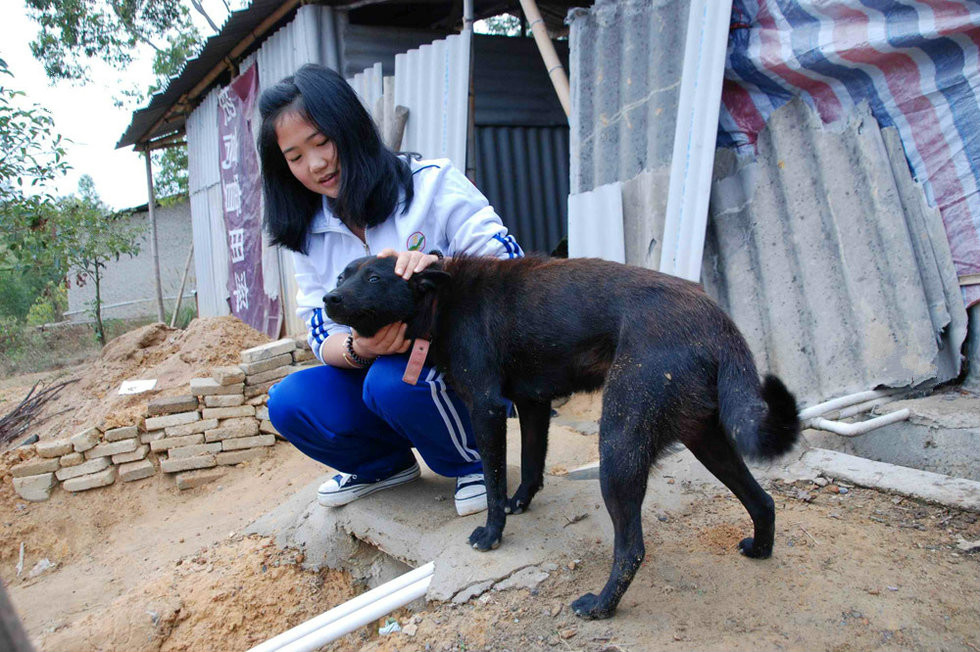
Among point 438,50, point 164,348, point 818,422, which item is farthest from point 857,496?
point 164,348

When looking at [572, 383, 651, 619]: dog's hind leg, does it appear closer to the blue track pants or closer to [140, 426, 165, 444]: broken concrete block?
the blue track pants

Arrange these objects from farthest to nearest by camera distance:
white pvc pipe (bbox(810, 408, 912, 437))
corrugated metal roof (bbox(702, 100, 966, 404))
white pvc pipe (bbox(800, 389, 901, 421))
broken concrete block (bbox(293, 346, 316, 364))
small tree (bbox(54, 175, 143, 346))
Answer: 1. small tree (bbox(54, 175, 143, 346))
2. broken concrete block (bbox(293, 346, 316, 364))
3. white pvc pipe (bbox(800, 389, 901, 421))
4. corrugated metal roof (bbox(702, 100, 966, 404))
5. white pvc pipe (bbox(810, 408, 912, 437))

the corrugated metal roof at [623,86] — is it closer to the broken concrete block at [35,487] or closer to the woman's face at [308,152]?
the woman's face at [308,152]

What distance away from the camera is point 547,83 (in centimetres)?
732

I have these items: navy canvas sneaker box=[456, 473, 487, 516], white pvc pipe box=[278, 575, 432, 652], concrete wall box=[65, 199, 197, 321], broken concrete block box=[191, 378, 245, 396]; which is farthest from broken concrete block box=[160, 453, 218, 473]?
concrete wall box=[65, 199, 197, 321]

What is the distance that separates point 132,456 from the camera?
5.14m

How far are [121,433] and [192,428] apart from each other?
1.65 feet

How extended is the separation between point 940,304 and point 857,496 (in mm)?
1081

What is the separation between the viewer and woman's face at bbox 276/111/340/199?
261 centimetres

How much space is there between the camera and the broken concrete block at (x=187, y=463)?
201 inches

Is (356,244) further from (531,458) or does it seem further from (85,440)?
(85,440)

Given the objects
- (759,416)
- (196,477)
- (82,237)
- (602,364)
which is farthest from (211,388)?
(82,237)

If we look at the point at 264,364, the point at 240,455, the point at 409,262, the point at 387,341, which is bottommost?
the point at 240,455

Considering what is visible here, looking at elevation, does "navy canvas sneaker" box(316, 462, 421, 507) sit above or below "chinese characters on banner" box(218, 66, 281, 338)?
below
